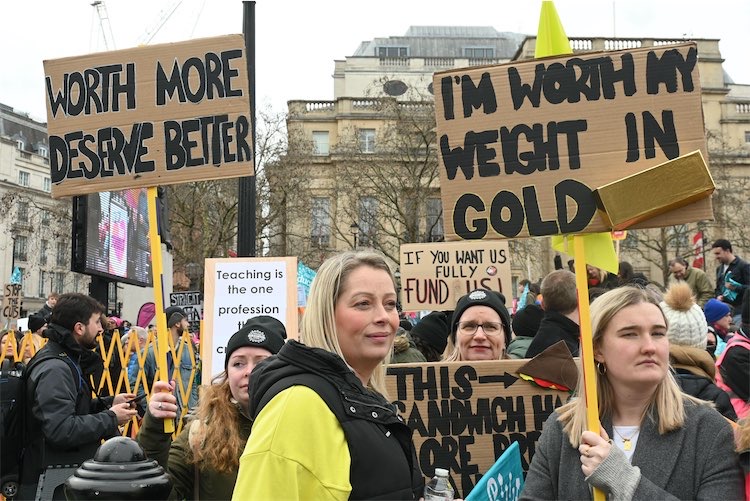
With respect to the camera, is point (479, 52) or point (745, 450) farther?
point (479, 52)

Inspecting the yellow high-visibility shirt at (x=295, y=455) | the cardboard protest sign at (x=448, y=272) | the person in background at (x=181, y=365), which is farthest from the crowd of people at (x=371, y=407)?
the person in background at (x=181, y=365)

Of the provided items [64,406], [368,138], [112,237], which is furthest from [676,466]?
[368,138]

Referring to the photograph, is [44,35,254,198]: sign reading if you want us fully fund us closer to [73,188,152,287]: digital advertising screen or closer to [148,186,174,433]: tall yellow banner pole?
[148,186,174,433]: tall yellow banner pole

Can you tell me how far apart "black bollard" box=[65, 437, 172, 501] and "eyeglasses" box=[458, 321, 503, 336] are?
241 cm

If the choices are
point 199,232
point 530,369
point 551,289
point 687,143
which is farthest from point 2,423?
point 199,232

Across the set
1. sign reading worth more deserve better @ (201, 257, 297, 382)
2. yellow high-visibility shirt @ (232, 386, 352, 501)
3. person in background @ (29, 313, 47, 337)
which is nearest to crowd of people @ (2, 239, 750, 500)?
yellow high-visibility shirt @ (232, 386, 352, 501)

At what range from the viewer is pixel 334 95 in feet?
220

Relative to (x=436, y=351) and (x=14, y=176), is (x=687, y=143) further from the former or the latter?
(x=14, y=176)

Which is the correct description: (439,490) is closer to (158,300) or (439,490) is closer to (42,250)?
(158,300)

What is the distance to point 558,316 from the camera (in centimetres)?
487

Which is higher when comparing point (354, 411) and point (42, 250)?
point (42, 250)

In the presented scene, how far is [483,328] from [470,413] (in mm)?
635

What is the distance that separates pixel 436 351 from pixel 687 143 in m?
3.85

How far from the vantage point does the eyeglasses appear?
183 inches
